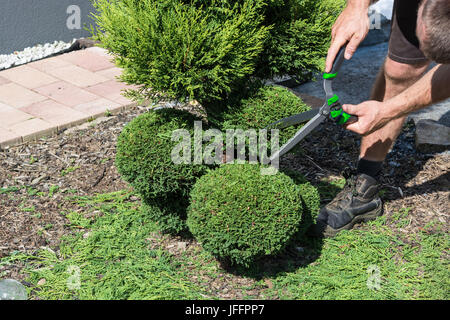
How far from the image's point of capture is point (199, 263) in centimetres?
327

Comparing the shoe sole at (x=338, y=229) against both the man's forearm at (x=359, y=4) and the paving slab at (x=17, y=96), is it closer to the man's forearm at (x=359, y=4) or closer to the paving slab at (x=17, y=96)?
the man's forearm at (x=359, y=4)

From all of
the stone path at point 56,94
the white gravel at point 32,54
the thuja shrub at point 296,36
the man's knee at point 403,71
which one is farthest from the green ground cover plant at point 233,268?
the white gravel at point 32,54

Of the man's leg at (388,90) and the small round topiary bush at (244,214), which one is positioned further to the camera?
the man's leg at (388,90)

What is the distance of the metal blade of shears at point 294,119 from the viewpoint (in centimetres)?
302

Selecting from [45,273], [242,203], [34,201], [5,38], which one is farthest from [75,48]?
[242,203]

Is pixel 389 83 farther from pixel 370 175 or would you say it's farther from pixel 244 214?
pixel 244 214

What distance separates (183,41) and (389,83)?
1.62m

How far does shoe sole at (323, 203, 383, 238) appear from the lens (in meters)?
3.55

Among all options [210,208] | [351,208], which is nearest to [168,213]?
[210,208]

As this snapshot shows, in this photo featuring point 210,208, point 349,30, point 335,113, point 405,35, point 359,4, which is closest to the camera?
point 210,208

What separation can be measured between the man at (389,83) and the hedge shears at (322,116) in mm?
39

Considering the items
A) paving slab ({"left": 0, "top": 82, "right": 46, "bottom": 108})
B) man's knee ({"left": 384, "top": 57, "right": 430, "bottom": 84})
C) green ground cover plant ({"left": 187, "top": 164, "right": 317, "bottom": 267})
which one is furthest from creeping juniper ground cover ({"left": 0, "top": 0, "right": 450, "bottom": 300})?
paving slab ({"left": 0, "top": 82, "right": 46, "bottom": 108})

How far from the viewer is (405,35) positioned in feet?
11.4
